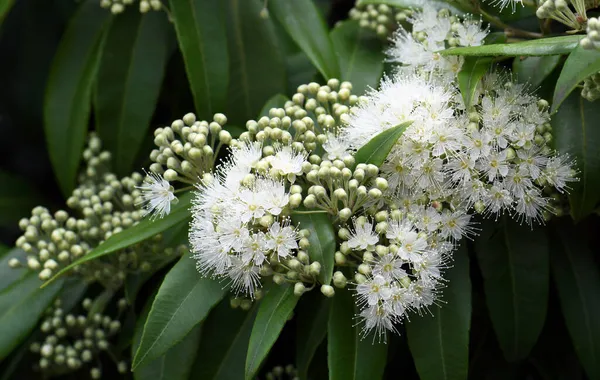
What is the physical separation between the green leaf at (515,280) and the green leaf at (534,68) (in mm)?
439

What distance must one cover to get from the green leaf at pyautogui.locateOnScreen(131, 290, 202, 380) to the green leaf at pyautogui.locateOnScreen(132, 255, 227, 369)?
0.73 feet

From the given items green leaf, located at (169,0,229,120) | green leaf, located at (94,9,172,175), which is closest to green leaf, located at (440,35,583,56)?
green leaf, located at (169,0,229,120)

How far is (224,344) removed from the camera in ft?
6.75

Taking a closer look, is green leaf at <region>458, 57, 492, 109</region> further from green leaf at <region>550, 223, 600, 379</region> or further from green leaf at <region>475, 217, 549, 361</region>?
green leaf at <region>550, 223, 600, 379</region>

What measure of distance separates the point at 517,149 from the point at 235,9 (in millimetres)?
1247

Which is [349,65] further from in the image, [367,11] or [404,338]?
[404,338]

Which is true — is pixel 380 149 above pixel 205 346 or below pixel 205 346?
above

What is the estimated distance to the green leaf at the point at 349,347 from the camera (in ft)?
5.87

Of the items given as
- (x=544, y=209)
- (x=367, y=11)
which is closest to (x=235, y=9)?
(x=367, y=11)

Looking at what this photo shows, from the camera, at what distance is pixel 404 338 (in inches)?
93.0

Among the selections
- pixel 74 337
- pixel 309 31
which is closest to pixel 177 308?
pixel 74 337

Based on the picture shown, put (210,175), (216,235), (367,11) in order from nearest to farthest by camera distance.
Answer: (216,235) → (210,175) → (367,11)

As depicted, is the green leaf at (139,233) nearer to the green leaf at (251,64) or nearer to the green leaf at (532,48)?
the green leaf at (251,64)

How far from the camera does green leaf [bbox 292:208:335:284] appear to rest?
5.51 feet
